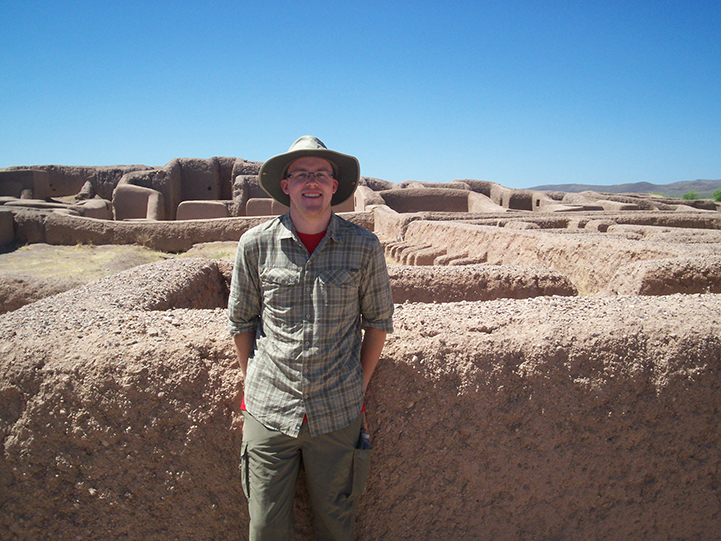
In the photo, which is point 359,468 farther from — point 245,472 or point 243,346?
point 243,346

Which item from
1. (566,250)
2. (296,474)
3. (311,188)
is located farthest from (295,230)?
(566,250)

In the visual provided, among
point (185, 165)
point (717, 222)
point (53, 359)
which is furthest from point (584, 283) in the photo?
point (185, 165)

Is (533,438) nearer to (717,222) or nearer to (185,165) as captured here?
(717,222)

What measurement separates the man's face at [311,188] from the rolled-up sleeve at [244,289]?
9.5 inches

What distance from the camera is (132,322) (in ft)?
6.77

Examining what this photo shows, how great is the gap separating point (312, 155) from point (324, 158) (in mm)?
58

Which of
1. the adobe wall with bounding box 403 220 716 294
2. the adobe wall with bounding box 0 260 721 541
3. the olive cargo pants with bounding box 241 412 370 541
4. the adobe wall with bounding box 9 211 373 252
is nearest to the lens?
the olive cargo pants with bounding box 241 412 370 541

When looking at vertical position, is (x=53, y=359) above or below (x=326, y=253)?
below

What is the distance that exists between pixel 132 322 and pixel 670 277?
159 inches

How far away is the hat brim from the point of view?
5.42 ft

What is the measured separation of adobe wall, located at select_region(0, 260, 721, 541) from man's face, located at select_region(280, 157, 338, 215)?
693mm

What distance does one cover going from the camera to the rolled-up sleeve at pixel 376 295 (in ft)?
5.40

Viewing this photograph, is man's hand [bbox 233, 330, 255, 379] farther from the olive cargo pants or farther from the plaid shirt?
the olive cargo pants

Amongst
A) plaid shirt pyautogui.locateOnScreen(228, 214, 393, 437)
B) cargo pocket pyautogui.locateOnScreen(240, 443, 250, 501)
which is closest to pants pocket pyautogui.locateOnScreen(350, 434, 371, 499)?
plaid shirt pyautogui.locateOnScreen(228, 214, 393, 437)
